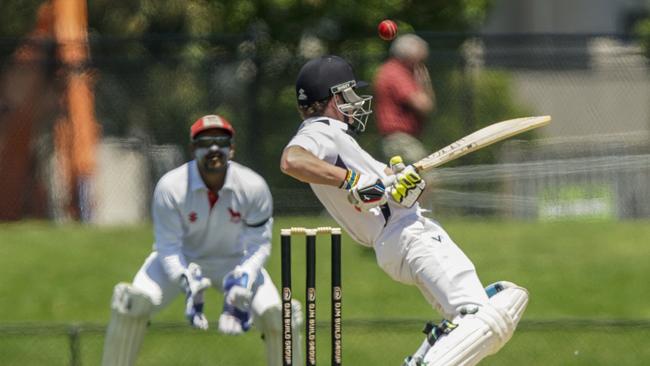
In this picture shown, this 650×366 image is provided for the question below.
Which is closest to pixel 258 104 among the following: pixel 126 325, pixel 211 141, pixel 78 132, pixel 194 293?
pixel 78 132

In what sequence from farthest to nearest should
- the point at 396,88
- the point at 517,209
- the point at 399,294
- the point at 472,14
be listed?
the point at 472,14, the point at 517,209, the point at 396,88, the point at 399,294

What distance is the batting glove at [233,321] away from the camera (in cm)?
696

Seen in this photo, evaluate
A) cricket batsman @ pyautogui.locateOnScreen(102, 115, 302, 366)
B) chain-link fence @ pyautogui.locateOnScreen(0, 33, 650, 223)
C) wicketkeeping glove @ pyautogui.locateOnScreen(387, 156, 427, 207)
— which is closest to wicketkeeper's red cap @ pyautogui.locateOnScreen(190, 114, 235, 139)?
cricket batsman @ pyautogui.locateOnScreen(102, 115, 302, 366)

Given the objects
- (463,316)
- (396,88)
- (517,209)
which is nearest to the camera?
(463,316)

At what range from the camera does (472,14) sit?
1497 cm

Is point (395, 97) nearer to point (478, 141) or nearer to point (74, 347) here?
point (74, 347)

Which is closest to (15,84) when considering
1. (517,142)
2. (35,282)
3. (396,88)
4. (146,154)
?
(146,154)

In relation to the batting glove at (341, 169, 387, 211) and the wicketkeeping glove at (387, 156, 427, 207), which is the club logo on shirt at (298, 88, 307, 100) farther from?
the wicketkeeping glove at (387, 156, 427, 207)

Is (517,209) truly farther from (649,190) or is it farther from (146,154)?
(146,154)

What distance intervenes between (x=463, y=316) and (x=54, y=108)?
692 cm

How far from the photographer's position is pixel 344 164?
637cm

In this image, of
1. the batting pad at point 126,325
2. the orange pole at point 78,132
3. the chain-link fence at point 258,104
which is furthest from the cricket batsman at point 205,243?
the orange pole at point 78,132

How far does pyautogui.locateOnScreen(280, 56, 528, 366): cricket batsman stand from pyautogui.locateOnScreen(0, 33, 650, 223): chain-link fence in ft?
18.6

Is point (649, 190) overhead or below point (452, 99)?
below
